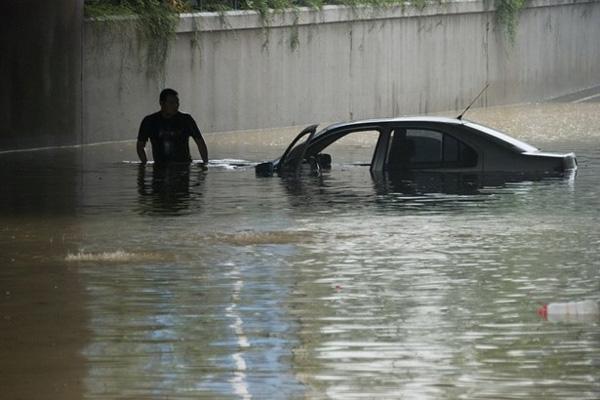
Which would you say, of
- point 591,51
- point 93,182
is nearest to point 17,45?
point 93,182

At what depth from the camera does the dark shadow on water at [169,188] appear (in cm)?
Answer: 2091

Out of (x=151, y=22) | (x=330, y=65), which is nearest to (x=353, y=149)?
(x=151, y=22)

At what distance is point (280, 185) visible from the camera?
2330 centimetres

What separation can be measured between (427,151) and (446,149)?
0.74ft

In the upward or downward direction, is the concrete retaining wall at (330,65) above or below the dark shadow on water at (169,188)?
above

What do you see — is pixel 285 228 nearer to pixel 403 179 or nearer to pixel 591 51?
pixel 403 179

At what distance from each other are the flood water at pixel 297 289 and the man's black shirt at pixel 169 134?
2.63 feet

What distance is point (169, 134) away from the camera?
25.2 m

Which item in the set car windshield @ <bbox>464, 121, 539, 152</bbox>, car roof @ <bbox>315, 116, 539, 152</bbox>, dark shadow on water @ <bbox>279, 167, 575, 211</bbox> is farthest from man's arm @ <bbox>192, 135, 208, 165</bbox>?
car windshield @ <bbox>464, 121, 539, 152</bbox>

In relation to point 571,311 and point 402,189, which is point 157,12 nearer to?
point 402,189

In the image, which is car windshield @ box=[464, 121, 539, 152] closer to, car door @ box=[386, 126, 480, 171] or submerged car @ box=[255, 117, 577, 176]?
submerged car @ box=[255, 117, 577, 176]

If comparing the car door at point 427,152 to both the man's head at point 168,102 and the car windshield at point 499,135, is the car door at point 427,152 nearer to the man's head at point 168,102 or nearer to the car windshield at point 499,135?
the car windshield at point 499,135

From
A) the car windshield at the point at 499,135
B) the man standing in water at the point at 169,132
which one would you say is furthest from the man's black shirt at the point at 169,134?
the car windshield at the point at 499,135

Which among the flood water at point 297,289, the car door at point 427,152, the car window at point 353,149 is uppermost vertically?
the car door at point 427,152
